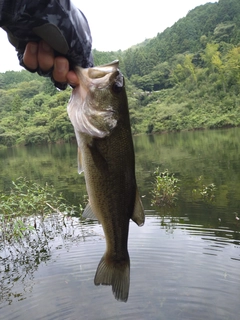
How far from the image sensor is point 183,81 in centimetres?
7912

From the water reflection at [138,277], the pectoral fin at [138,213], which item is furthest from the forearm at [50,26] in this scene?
the water reflection at [138,277]

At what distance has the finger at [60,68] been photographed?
6.14 ft

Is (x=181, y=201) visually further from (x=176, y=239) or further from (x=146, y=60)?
(x=146, y=60)

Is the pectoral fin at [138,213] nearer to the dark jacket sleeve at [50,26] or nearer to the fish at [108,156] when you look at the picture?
the fish at [108,156]

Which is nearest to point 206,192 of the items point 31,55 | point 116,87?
point 116,87

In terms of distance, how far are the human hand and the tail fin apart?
1.25 m

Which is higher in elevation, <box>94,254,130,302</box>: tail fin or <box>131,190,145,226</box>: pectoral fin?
<box>131,190,145,226</box>: pectoral fin

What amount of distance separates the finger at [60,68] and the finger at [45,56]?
1.1 inches

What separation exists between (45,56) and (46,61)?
1.1 inches

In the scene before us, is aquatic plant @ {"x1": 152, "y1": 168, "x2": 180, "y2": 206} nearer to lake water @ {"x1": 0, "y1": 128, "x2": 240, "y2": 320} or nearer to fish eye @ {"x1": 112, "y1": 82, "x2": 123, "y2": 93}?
lake water @ {"x1": 0, "y1": 128, "x2": 240, "y2": 320}

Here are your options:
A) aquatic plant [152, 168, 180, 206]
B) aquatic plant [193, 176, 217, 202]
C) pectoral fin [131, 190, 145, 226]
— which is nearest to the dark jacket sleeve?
Result: pectoral fin [131, 190, 145, 226]

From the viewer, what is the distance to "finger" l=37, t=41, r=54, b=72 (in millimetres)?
1822

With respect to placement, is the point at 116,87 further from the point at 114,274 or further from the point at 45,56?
the point at 114,274

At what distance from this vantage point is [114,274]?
2.39 m
